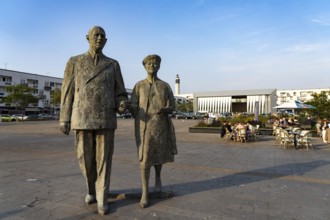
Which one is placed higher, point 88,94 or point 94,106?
point 88,94

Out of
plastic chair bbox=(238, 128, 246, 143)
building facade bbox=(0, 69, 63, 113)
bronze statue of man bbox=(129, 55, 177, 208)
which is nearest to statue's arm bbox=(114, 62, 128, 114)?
bronze statue of man bbox=(129, 55, 177, 208)

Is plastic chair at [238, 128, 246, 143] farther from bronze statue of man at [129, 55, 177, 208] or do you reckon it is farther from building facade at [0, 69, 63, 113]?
building facade at [0, 69, 63, 113]

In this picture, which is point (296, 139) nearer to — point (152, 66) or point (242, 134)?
point (242, 134)

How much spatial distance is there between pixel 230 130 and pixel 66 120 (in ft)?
39.7

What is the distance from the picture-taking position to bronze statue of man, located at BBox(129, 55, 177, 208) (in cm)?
393

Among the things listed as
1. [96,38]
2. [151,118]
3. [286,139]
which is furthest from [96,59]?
[286,139]

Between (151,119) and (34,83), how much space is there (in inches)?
2570

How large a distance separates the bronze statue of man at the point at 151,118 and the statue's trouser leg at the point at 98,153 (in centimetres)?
50

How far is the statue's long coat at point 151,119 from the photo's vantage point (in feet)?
12.9

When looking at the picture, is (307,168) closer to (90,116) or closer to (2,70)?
(90,116)

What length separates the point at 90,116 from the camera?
353 cm

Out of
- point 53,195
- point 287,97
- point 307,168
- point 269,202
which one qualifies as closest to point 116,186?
point 53,195

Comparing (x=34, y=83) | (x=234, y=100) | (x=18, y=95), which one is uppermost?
(x=34, y=83)

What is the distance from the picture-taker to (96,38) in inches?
143
